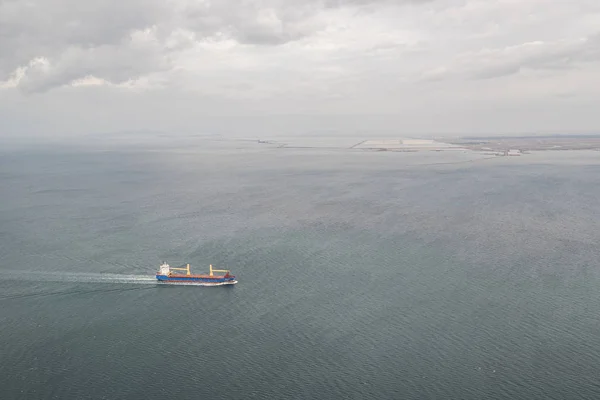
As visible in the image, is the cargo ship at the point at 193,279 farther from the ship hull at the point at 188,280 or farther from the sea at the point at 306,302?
the sea at the point at 306,302

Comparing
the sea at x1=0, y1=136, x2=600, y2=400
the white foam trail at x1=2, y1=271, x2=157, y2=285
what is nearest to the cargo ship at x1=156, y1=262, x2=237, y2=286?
the sea at x1=0, y1=136, x2=600, y2=400

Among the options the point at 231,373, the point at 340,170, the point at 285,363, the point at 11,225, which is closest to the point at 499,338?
the point at 285,363

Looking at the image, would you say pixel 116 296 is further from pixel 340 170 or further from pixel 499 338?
pixel 340 170

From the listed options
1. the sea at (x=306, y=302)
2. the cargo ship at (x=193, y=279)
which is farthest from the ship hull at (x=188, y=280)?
the sea at (x=306, y=302)

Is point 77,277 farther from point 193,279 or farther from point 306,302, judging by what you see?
point 306,302

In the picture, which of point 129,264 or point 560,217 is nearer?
point 129,264

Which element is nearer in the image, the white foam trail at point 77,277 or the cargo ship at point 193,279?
the cargo ship at point 193,279
